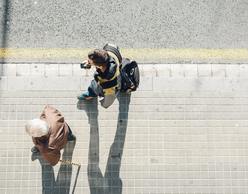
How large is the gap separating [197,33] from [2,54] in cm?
322

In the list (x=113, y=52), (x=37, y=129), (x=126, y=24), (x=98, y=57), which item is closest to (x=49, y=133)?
(x=37, y=129)

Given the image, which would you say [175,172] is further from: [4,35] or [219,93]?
[4,35]

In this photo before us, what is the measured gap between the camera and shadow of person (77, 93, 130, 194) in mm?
6508

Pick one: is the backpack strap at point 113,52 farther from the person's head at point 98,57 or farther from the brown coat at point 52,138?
the brown coat at point 52,138

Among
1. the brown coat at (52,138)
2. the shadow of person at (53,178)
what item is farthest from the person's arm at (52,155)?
the shadow of person at (53,178)

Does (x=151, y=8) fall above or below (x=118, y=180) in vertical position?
above

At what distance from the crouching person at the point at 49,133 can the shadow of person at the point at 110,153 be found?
814 millimetres

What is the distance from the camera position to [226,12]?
7.24 metres

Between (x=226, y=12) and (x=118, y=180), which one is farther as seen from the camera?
(x=226, y=12)

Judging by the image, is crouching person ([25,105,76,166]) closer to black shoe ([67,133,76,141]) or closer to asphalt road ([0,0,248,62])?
black shoe ([67,133,76,141])

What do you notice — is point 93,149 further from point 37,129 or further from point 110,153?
point 37,129

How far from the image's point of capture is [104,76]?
18.4ft

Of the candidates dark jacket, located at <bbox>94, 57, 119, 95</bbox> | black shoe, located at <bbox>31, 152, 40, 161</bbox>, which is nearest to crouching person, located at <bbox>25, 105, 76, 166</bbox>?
black shoe, located at <bbox>31, 152, 40, 161</bbox>

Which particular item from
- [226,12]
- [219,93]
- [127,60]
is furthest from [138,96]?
[226,12]
